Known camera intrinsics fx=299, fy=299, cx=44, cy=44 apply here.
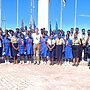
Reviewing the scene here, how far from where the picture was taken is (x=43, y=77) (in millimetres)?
Result: 10820

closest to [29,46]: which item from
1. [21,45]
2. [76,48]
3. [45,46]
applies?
[21,45]

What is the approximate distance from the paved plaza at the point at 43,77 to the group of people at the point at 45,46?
60 cm

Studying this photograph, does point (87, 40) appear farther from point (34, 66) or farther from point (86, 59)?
point (34, 66)

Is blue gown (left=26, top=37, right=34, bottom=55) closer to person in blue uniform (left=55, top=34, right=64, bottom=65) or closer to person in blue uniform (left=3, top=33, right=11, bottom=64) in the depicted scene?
person in blue uniform (left=3, top=33, right=11, bottom=64)

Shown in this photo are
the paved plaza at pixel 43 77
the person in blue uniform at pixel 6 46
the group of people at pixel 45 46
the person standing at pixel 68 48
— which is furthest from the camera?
the person in blue uniform at pixel 6 46

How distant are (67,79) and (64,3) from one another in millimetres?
12658

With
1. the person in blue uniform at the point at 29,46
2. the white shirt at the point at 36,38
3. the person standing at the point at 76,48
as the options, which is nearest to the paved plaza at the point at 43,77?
the person standing at the point at 76,48

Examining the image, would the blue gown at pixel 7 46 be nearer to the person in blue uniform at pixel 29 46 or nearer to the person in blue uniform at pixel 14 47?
the person in blue uniform at pixel 14 47

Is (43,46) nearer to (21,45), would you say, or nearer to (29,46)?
(29,46)

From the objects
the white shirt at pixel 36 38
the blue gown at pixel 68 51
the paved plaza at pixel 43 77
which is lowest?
the paved plaza at pixel 43 77

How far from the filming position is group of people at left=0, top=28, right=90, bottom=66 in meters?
13.6

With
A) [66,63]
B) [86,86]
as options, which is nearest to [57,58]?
[66,63]

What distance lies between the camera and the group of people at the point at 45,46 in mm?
13586

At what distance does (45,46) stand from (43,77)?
346 centimetres
